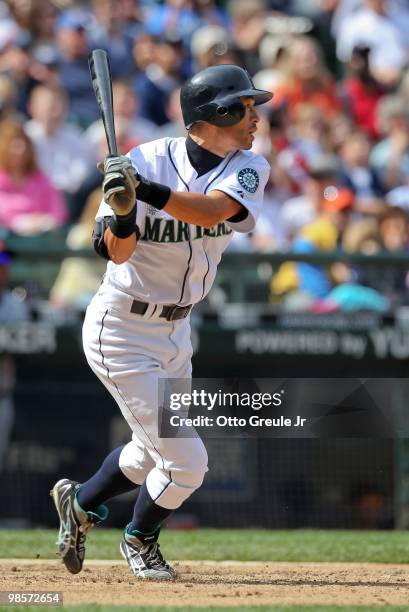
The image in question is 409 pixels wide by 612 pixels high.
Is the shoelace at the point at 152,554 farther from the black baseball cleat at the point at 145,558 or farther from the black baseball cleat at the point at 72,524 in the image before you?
the black baseball cleat at the point at 72,524

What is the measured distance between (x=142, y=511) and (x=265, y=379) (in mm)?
2789

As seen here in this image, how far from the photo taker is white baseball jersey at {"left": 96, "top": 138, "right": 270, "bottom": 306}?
448cm

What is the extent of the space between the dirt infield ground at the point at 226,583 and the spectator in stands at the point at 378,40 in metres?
6.32

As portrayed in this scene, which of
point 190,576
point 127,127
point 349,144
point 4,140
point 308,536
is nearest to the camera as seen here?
point 190,576

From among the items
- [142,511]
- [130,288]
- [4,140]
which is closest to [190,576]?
[142,511]

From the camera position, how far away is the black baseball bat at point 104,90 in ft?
14.1

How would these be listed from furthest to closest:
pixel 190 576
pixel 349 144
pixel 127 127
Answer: pixel 349 144 → pixel 127 127 → pixel 190 576

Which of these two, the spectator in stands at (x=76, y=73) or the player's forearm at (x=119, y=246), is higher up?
the spectator in stands at (x=76, y=73)

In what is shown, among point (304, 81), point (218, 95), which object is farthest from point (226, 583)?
point (304, 81)

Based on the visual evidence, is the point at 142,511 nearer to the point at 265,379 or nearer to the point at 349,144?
the point at 265,379

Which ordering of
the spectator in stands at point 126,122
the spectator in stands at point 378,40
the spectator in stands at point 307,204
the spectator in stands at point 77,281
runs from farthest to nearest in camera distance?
1. the spectator in stands at point 378,40
2. the spectator in stands at point 126,122
3. the spectator in stands at point 307,204
4. the spectator in stands at point 77,281

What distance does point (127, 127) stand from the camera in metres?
8.98

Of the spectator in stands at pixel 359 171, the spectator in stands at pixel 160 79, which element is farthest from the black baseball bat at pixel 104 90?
the spectator in stands at pixel 160 79

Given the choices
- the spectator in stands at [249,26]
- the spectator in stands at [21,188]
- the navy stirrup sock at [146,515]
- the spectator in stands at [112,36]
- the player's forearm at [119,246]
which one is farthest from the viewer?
the spectator in stands at [249,26]
